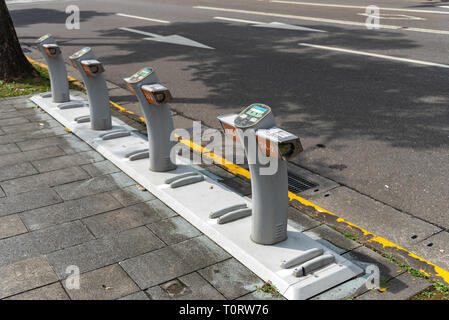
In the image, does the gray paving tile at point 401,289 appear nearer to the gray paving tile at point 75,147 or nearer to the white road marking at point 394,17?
the gray paving tile at point 75,147

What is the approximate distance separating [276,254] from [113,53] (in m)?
9.91

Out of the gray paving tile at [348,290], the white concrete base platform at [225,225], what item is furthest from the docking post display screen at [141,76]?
the gray paving tile at [348,290]

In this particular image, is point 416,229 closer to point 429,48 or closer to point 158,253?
point 158,253

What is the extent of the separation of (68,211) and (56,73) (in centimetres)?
381

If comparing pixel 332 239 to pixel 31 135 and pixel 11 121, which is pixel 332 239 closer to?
pixel 31 135

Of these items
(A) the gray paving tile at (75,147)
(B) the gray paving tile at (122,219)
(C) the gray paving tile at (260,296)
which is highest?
(A) the gray paving tile at (75,147)

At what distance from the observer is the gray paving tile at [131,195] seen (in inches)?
200

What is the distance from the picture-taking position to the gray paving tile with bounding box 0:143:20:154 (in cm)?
646

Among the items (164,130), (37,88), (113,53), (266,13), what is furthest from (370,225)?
(266,13)

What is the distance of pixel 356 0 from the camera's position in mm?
19797

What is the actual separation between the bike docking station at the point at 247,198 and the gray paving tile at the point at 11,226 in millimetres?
1280

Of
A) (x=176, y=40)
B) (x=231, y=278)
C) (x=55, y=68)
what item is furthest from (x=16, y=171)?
(x=176, y=40)

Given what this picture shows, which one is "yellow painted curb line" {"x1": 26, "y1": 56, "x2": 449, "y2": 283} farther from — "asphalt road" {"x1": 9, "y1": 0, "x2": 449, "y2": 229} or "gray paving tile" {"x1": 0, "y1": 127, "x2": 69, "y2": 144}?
"gray paving tile" {"x1": 0, "y1": 127, "x2": 69, "y2": 144}

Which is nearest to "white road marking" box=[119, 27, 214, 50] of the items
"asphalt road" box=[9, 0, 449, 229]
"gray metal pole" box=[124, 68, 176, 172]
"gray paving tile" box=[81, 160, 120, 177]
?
"asphalt road" box=[9, 0, 449, 229]
